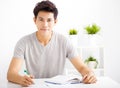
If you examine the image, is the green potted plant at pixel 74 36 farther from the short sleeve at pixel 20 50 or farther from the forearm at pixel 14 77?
the forearm at pixel 14 77

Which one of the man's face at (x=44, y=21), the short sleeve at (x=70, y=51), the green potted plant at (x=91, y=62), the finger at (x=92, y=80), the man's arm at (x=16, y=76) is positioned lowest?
the green potted plant at (x=91, y=62)

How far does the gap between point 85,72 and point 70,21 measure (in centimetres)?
167

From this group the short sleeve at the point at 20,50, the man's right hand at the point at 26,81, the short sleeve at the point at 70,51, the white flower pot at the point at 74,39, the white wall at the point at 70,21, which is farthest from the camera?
the white wall at the point at 70,21

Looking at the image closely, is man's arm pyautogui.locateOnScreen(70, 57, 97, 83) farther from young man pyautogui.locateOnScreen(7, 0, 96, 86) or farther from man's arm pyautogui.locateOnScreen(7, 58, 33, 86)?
man's arm pyautogui.locateOnScreen(7, 58, 33, 86)

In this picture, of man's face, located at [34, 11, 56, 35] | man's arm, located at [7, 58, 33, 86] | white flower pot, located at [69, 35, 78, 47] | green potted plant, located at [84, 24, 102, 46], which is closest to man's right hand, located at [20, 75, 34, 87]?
man's arm, located at [7, 58, 33, 86]

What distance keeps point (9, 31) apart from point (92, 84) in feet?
6.35

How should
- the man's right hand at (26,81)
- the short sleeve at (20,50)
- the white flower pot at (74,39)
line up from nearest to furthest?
the man's right hand at (26,81), the short sleeve at (20,50), the white flower pot at (74,39)

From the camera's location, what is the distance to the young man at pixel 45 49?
211cm

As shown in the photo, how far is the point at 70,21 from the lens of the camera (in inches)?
143

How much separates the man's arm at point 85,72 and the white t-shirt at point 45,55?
0.21ft

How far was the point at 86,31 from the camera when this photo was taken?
139 inches

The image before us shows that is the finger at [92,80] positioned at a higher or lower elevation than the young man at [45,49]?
lower

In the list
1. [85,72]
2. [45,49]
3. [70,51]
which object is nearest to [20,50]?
[45,49]

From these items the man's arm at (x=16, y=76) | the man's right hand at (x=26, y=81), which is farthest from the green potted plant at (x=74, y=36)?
the man's right hand at (x=26, y=81)
